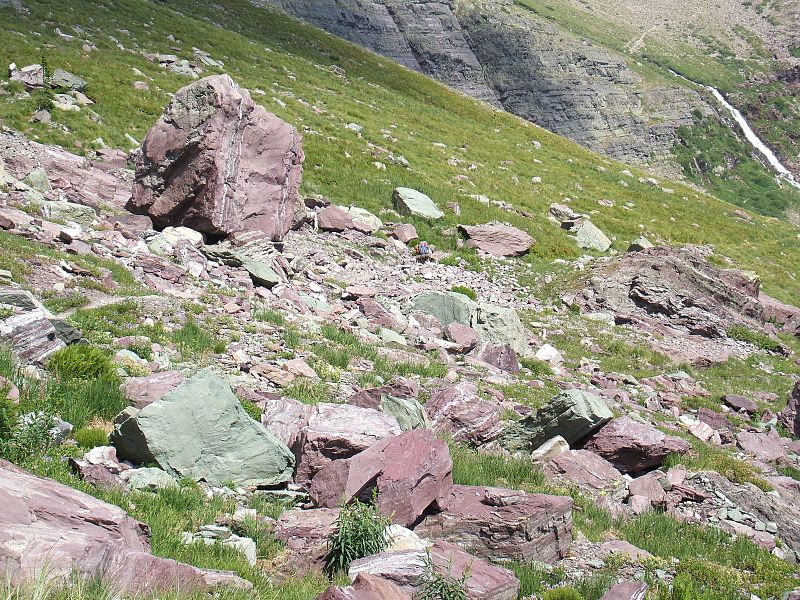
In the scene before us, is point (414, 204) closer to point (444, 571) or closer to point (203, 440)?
point (203, 440)

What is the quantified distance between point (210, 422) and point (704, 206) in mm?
46469

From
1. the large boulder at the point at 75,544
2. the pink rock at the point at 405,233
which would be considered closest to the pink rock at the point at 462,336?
the pink rock at the point at 405,233

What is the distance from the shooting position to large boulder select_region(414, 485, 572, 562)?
800cm

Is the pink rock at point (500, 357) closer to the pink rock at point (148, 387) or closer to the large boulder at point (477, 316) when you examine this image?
the large boulder at point (477, 316)

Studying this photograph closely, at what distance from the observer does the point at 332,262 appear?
2270 cm

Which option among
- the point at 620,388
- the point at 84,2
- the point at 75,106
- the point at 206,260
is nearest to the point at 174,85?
the point at 75,106

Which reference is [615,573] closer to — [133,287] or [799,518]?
[799,518]

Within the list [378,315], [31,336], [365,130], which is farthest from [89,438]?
[365,130]

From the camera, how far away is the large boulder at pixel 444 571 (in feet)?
21.0

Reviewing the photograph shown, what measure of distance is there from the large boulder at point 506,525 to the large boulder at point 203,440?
2.19m

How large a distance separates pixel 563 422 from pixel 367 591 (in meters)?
6.95

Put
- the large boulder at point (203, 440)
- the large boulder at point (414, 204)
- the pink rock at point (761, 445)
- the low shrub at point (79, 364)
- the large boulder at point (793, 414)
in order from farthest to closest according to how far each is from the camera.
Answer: the large boulder at point (414, 204) → the large boulder at point (793, 414) → the pink rock at point (761, 445) → the low shrub at point (79, 364) → the large boulder at point (203, 440)

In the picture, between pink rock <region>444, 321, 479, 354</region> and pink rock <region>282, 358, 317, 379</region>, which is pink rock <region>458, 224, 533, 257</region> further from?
pink rock <region>282, 358, 317, 379</region>

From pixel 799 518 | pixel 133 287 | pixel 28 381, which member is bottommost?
pixel 133 287
